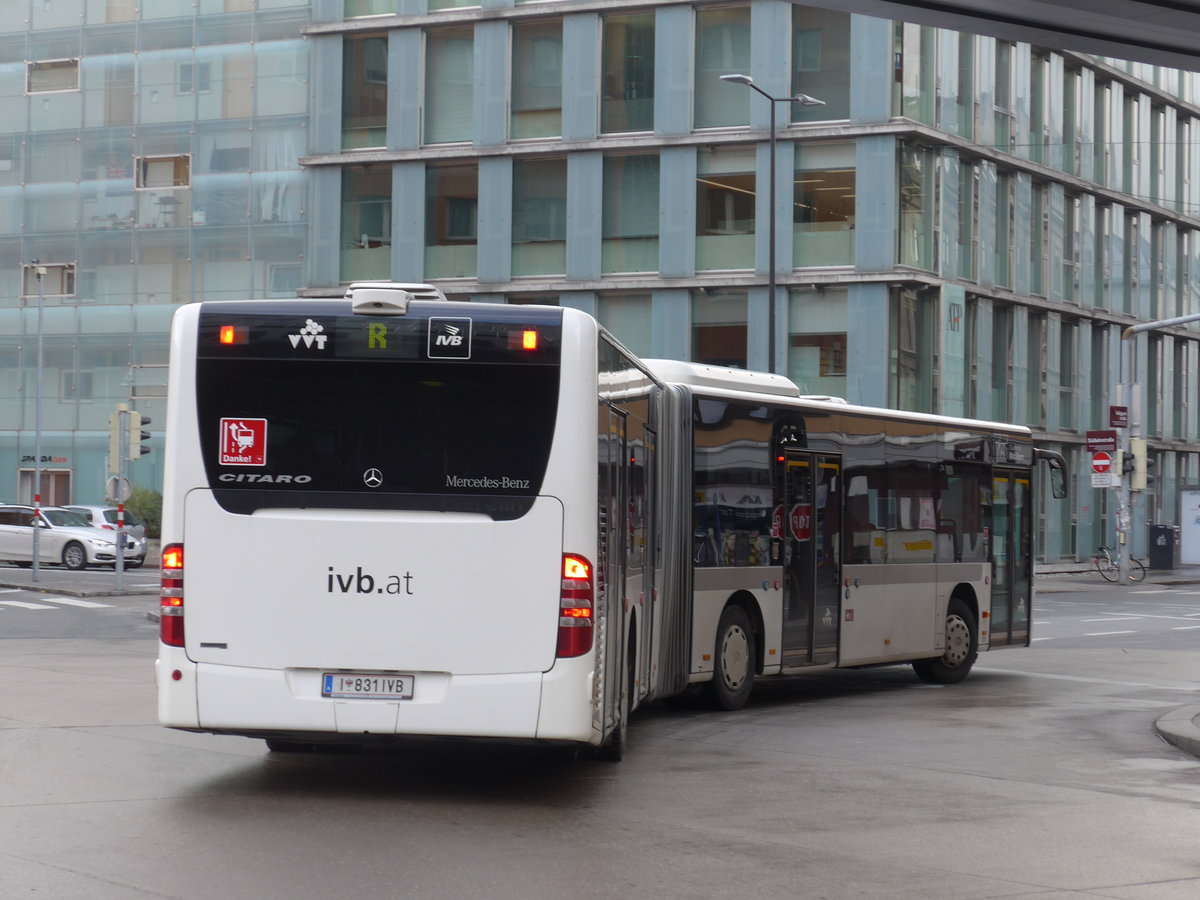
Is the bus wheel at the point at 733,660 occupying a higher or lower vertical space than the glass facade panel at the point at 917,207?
lower

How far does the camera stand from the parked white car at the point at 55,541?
4316 cm

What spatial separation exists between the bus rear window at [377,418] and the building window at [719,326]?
120 ft

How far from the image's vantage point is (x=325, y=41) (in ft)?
165

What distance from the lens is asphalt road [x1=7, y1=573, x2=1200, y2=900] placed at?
7688 millimetres

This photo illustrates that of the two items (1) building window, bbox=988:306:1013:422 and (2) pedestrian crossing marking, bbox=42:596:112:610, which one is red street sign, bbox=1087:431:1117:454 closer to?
(1) building window, bbox=988:306:1013:422

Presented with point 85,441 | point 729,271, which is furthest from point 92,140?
point 729,271

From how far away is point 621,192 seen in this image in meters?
47.6

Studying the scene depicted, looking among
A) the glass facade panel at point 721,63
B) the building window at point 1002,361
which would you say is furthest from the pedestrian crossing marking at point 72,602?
the building window at point 1002,361

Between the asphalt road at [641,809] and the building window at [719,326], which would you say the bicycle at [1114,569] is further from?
the asphalt road at [641,809]

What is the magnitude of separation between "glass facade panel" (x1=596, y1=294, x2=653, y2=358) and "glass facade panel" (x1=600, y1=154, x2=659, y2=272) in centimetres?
78

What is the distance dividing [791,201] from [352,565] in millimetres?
37484

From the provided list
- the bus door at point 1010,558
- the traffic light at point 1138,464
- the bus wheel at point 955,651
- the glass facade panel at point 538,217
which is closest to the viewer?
the bus wheel at point 955,651

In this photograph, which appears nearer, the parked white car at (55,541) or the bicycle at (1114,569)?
the parked white car at (55,541)

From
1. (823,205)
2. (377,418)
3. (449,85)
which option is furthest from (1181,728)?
(449,85)
